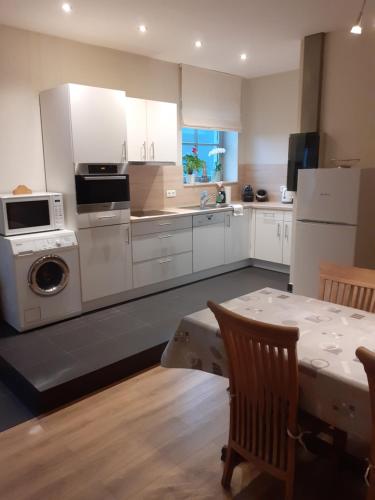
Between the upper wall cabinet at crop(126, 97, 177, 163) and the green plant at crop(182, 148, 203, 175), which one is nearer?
the upper wall cabinet at crop(126, 97, 177, 163)

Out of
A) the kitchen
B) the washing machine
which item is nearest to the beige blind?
the kitchen

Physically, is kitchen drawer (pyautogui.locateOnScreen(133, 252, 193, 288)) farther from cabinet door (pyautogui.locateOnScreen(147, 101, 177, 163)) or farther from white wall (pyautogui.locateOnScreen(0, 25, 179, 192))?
white wall (pyautogui.locateOnScreen(0, 25, 179, 192))

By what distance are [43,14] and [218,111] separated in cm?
267

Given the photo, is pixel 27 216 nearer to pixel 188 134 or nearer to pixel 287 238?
pixel 188 134

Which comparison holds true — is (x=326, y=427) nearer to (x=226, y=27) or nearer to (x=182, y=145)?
(x=226, y=27)

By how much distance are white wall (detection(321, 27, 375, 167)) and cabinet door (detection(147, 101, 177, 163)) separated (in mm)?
1604

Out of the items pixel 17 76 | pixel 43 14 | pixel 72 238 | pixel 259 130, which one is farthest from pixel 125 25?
pixel 259 130

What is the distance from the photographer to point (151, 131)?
432 cm

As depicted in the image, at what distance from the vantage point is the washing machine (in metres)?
3.21

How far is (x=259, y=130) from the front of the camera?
5.68m

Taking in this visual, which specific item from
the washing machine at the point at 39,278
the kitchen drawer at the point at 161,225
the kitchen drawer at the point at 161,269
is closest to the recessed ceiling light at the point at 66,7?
the washing machine at the point at 39,278

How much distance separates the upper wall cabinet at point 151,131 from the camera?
4164mm

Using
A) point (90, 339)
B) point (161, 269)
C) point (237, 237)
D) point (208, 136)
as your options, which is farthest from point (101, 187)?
point (208, 136)

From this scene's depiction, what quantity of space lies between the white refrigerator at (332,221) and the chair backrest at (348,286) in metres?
1.37
